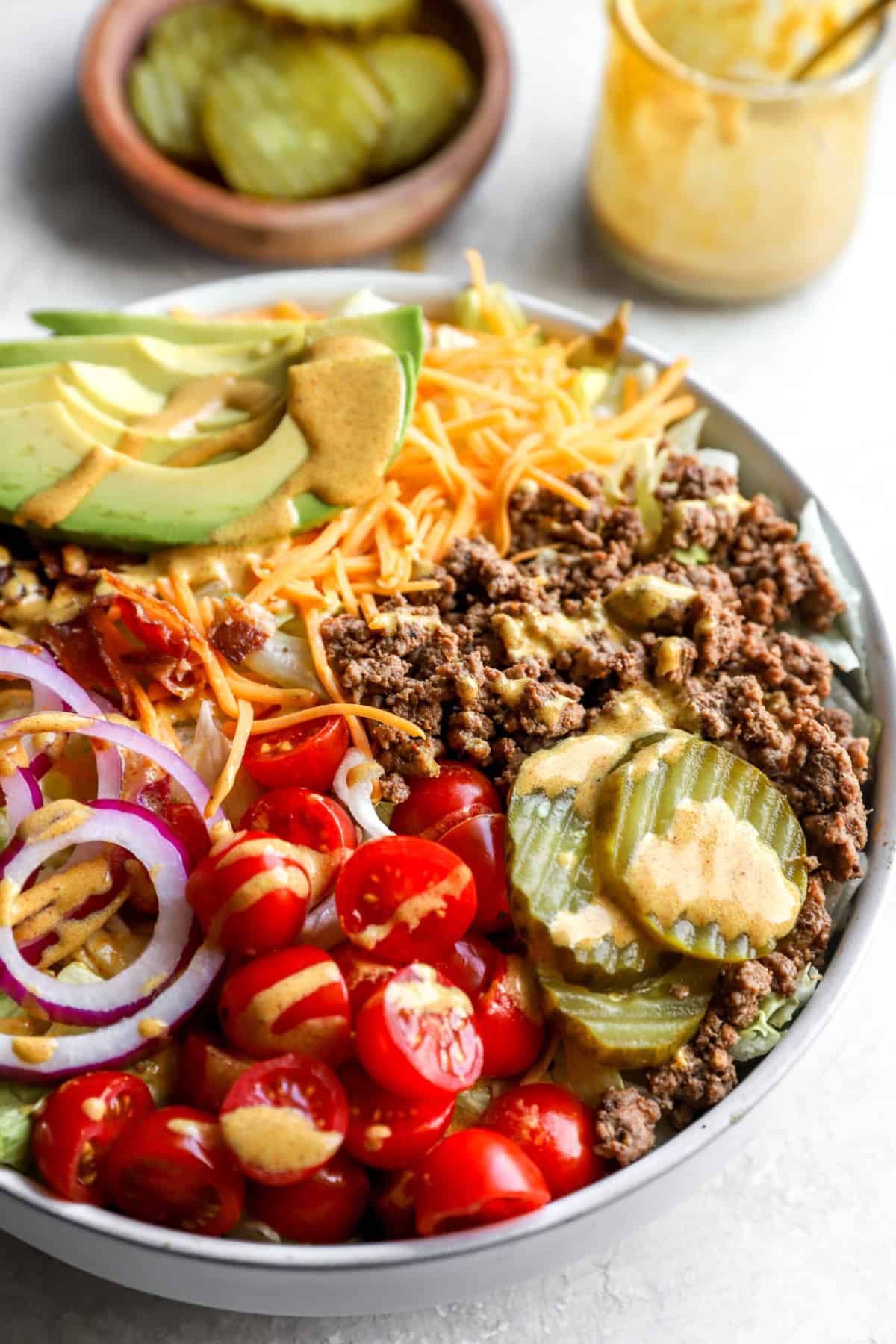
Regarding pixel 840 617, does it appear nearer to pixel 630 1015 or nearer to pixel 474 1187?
pixel 630 1015

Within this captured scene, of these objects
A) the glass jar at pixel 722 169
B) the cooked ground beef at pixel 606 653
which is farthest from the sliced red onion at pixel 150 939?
the glass jar at pixel 722 169

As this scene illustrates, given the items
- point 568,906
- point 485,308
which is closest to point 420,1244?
point 568,906

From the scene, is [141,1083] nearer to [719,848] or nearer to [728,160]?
[719,848]

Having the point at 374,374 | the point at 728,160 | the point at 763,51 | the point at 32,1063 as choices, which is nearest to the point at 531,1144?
the point at 32,1063

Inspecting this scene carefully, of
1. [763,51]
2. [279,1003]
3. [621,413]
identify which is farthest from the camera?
[763,51]

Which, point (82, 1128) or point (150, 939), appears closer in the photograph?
point (82, 1128)

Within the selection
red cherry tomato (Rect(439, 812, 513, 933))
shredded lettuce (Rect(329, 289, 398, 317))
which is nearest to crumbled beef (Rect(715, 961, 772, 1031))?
red cherry tomato (Rect(439, 812, 513, 933))
